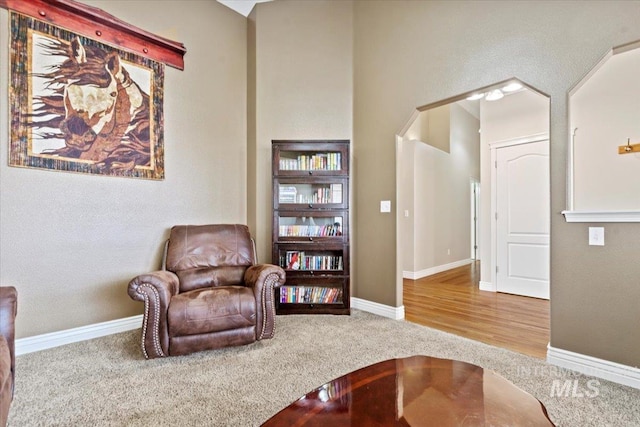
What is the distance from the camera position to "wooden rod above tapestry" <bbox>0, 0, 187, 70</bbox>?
2.48m

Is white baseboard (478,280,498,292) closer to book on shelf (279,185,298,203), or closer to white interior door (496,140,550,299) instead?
white interior door (496,140,550,299)

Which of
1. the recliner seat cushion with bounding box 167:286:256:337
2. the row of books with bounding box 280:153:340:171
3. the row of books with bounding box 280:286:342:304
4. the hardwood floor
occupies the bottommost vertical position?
the hardwood floor

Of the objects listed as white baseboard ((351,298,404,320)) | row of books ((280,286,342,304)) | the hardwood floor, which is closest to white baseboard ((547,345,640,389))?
the hardwood floor

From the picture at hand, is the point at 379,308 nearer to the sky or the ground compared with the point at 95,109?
nearer to the ground

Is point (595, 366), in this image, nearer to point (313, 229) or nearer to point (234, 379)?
point (234, 379)

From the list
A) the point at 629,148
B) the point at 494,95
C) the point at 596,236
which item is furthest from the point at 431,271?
the point at 596,236

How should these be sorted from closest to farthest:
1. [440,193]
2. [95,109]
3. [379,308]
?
[95,109], [379,308], [440,193]

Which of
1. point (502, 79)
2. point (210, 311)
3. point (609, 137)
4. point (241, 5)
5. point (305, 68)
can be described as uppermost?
point (241, 5)

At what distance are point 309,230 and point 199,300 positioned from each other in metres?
1.50

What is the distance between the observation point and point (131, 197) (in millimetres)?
2977

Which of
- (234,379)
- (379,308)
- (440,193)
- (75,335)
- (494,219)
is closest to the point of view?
(234,379)

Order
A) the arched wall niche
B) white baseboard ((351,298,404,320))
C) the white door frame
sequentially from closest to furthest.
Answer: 1. the arched wall niche
2. white baseboard ((351,298,404,320))
3. the white door frame

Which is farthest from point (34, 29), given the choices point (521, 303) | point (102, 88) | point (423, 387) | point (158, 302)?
point (521, 303)

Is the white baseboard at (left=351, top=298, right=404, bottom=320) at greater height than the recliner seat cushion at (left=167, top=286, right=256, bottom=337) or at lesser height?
lesser
